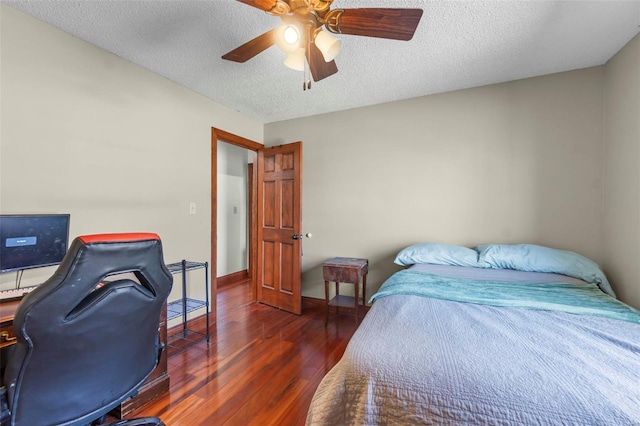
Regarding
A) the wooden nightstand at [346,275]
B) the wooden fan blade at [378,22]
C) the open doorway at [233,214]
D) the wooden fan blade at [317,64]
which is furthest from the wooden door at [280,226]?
the wooden fan blade at [378,22]

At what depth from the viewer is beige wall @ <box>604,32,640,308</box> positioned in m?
1.97

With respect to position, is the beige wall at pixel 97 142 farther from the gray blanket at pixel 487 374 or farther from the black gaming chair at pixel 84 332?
the gray blanket at pixel 487 374

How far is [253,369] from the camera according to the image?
219 cm

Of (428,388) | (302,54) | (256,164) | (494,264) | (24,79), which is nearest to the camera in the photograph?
(428,388)

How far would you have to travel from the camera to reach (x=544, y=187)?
2615 mm

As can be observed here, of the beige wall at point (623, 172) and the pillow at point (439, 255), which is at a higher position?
the beige wall at point (623, 172)

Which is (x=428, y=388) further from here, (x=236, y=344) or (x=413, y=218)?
(x=413, y=218)

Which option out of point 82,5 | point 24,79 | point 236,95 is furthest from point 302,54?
point 24,79

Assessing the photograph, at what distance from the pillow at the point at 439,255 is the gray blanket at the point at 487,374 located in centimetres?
A: 108

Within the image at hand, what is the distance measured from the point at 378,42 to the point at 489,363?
2131 millimetres

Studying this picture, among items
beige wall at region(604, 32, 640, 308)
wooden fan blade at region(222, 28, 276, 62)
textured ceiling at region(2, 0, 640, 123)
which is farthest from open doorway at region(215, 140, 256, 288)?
beige wall at region(604, 32, 640, 308)

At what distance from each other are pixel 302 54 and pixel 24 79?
1813 millimetres

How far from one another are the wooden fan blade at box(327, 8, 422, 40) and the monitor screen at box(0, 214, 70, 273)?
1983 mm

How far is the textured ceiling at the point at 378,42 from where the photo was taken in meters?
1.74
